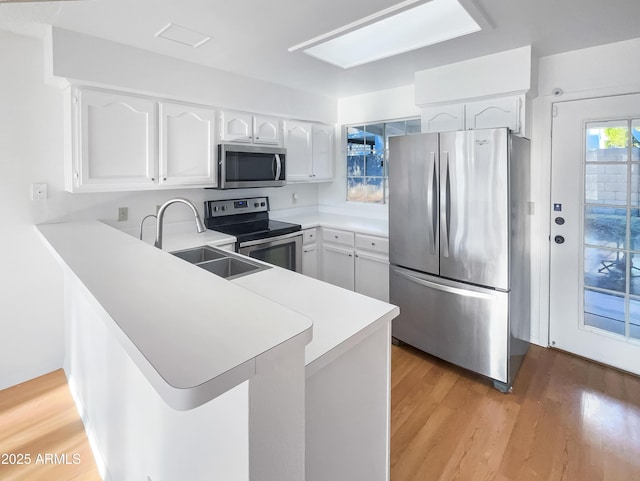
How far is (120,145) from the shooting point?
2.45 meters

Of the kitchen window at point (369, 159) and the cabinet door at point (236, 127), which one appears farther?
the kitchen window at point (369, 159)

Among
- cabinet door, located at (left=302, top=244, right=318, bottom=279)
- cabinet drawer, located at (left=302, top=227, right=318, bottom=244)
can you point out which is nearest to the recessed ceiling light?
cabinet drawer, located at (left=302, top=227, right=318, bottom=244)

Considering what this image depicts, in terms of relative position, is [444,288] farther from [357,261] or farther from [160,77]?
[160,77]

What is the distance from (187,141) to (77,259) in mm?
1613

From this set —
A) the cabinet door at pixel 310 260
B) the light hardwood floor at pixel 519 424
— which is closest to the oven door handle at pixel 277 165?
the cabinet door at pixel 310 260

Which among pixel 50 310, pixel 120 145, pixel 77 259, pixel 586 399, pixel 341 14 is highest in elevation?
pixel 341 14

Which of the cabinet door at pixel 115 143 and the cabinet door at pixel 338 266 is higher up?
the cabinet door at pixel 115 143

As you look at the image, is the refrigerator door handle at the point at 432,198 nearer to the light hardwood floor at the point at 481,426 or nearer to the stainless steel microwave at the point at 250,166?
the light hardwood floor at the point at 481,426

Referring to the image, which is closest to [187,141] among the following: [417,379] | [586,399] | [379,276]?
[379,276]

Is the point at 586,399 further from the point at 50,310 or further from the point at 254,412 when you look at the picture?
the point at 50,310

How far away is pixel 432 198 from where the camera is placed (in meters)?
2.59

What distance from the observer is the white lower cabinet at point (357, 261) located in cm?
333

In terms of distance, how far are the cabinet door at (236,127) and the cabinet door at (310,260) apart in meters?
1.18

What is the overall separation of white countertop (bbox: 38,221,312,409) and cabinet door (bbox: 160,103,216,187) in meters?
1.44
